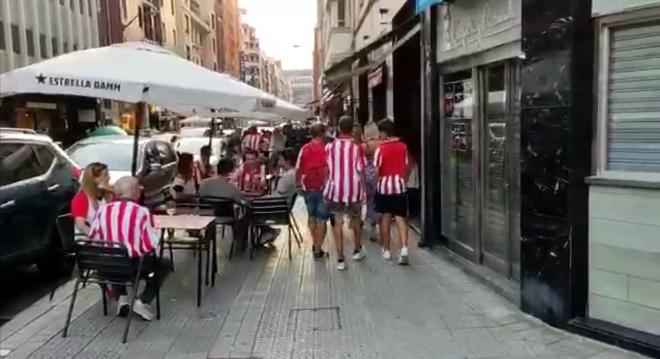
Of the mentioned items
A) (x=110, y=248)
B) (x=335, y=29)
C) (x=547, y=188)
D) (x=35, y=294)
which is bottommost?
(x=35, y=294)

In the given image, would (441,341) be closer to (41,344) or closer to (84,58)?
(41,344)

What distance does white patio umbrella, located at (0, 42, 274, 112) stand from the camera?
20.7ft

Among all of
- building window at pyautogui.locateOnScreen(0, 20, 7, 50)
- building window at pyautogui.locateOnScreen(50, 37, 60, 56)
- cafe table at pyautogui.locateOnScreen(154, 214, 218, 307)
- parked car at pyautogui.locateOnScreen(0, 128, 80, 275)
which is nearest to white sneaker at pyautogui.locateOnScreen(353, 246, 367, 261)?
cafe table at pyautogui.locateOnScreen(154, 214, 218, 307)

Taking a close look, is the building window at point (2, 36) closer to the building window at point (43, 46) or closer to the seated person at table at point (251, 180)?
the building window at point (43, 46)

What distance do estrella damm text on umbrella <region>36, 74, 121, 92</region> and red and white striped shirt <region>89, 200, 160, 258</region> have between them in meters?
1.17

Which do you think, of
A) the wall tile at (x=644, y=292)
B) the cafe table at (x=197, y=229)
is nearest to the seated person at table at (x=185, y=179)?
the cafe table at (x=197, y=229)

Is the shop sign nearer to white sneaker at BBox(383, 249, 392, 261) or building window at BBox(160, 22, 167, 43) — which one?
white sneaker at BBox(383, 249, 392, 261)

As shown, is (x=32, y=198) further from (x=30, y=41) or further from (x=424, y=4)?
(x=30, y=41)

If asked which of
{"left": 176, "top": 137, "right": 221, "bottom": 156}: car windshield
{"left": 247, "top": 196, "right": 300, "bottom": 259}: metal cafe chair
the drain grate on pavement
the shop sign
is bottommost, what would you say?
the drain grate on pavement

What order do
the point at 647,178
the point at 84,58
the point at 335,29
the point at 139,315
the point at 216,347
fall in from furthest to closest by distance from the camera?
1. the point at 335,29
2. the point at 84,58
3. the point at 139,315
4. the point at 216,347
5. the point at 647,178

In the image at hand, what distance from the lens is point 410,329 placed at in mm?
5719

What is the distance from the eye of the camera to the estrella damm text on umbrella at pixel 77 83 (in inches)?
248

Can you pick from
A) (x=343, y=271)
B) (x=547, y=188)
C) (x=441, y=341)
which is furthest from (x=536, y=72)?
(x=343, y=271)

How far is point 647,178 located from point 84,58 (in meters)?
5.52
